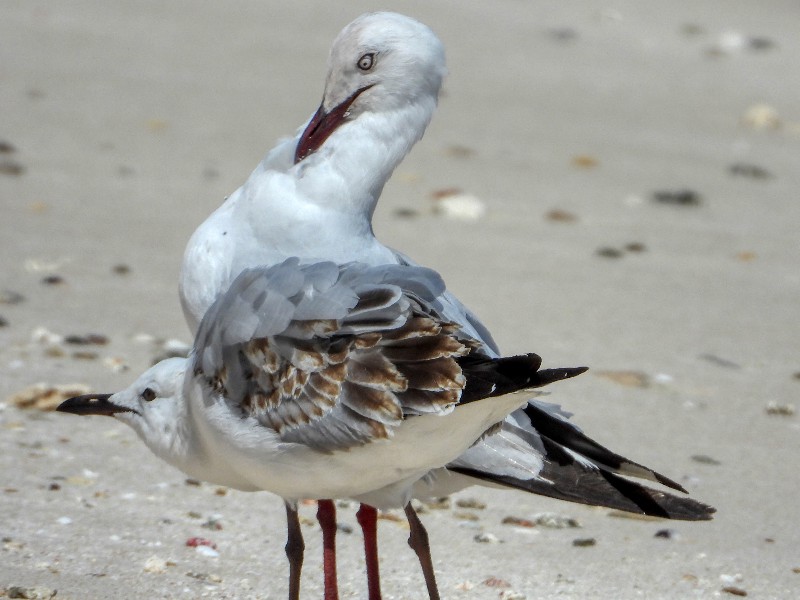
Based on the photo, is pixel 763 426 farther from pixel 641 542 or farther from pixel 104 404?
pixel 104 404

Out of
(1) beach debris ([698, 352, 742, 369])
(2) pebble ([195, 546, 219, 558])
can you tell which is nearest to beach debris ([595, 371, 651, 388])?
(1) beach debris ([698, 352, 742, 369])

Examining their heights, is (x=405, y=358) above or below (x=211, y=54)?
above

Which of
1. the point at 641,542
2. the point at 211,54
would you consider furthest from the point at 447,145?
the point at 641,542

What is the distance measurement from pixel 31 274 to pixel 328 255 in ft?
7.89

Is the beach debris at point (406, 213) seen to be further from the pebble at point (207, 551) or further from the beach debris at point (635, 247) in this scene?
the pebble at point (207, 551)

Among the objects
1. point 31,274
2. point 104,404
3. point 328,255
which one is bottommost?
point 31,274

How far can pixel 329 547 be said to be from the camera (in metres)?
3.26

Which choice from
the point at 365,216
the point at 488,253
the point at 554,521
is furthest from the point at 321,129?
the point at 488,253

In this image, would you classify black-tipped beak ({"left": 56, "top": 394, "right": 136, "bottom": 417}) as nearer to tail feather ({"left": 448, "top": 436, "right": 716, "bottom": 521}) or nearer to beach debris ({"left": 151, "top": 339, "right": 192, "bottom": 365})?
tail feather ({"left": 448, "top": 436, "right": 716, "bottom": 521})

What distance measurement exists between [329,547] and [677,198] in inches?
156

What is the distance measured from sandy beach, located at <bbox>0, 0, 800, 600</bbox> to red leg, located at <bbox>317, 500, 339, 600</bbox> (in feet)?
0.81

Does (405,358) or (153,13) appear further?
(153,13)

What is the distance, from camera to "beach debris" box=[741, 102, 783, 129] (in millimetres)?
7832

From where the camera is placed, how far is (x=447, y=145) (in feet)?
23.9
